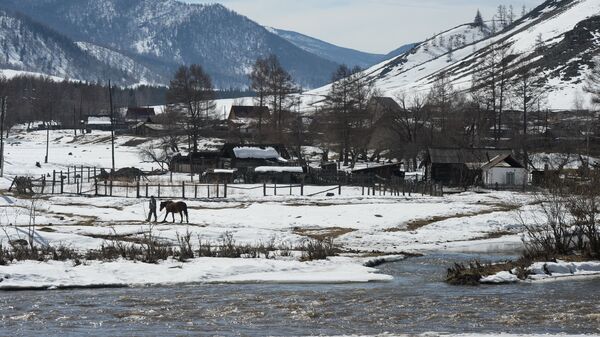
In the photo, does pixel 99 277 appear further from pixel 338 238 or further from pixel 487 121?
pixel 487 121

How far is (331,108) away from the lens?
101000 millimetres

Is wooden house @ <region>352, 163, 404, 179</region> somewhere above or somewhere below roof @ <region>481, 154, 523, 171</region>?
below

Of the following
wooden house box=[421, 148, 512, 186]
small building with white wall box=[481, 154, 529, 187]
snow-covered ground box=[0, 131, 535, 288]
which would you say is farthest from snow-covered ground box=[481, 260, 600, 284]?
wooden house box=[421, 148, 512, 186]

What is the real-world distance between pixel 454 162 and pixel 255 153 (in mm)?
19929

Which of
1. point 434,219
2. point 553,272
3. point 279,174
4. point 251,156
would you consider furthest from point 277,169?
point 553,272

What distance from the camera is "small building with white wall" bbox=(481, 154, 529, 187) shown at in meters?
81.1

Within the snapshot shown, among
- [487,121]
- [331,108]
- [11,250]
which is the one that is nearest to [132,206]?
[11,250]

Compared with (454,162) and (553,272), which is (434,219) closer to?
(553,272)

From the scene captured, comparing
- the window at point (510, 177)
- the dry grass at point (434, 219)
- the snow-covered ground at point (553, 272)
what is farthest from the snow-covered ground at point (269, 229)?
the window at point (510, 177)

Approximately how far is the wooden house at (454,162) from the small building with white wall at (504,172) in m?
1.26

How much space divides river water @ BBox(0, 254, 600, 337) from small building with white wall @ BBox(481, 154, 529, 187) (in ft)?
186

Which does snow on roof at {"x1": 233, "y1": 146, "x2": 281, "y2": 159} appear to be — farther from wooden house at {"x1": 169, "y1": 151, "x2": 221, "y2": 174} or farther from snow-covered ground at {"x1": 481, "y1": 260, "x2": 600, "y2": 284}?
snow-covered ground at {"x1": 481, "y1": 260, "x2": 600, "y2": 284}

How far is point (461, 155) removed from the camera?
84312 millimetres

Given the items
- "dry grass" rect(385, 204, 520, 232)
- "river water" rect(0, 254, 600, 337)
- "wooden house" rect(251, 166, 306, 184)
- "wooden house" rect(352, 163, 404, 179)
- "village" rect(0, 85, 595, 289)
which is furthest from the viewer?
"wooden house" rect(352, 163, 404, 179)
